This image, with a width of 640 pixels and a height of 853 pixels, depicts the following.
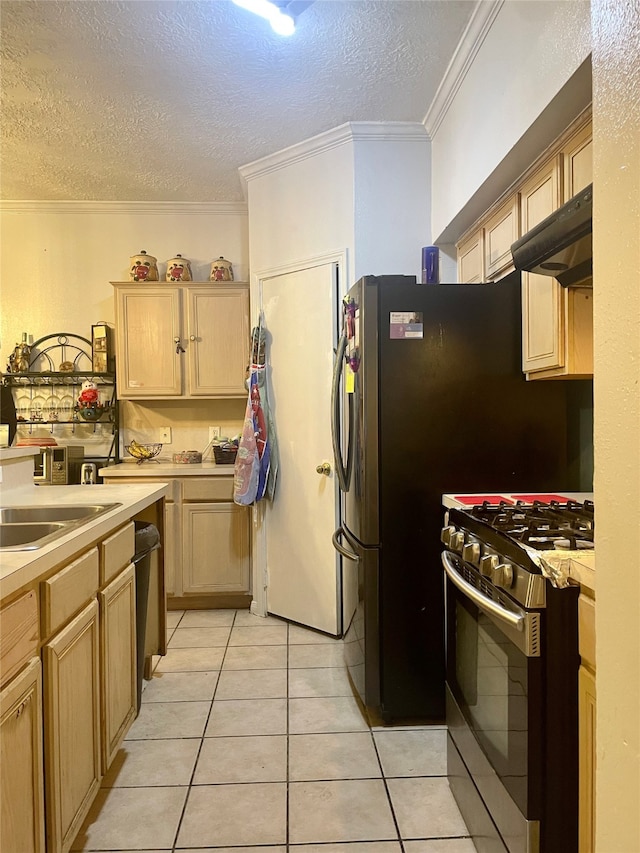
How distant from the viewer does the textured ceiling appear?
2020 millimetres

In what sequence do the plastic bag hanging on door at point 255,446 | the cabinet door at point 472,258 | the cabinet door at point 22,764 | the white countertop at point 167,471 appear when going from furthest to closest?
1. the white countertop at point 167,471
2. the plastic bag hanging on door at point 255,446
3. the cabinet door at point 472,258
4. the cabinet door at point 22,764

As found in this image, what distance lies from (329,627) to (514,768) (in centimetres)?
181

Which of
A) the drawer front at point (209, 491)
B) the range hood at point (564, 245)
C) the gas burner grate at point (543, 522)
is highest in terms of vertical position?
the range hood at point (564, 245)

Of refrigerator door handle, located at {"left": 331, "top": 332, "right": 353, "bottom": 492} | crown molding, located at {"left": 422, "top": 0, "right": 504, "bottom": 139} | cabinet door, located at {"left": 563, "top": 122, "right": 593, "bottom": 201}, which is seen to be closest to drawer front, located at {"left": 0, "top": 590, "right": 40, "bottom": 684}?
refrigerator door handle, located at {"left": 331, "top": 332, "right": 353, "bottom": 492}

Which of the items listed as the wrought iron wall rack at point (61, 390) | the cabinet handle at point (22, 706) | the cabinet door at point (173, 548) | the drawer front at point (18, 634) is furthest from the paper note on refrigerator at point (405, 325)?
the wrought iron wall rack at point (61, 390)

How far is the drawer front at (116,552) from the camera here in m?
1.61

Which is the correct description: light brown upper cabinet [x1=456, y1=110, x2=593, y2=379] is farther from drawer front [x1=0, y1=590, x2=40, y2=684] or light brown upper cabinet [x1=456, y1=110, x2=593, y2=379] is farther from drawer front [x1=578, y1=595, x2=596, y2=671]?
drawer front [x1=0, y1=590, x2=40, y2=684]

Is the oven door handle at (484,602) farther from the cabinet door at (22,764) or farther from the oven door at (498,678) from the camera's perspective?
the cabinet door at (22,764)

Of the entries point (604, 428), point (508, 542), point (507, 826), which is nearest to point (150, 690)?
point (507, 826)

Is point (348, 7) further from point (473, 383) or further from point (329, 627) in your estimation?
point (329, 627)

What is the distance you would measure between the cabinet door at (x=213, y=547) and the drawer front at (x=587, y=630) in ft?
8.16

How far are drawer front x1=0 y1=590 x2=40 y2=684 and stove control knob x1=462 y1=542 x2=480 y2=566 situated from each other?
103 centimetres

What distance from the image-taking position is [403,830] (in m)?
1.54

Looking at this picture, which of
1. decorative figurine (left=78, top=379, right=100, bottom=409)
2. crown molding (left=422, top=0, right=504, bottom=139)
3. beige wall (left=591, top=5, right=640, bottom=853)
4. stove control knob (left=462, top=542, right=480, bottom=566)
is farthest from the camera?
decorative figurine (left=78, top=379, right=100, bottom=409)
